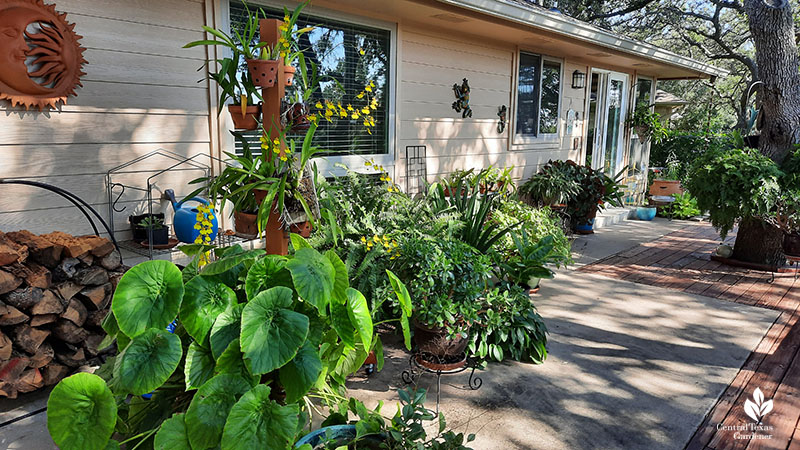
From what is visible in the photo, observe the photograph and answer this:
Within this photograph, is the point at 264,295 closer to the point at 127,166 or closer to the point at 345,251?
the point at 345,251

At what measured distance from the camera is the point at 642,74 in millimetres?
8930

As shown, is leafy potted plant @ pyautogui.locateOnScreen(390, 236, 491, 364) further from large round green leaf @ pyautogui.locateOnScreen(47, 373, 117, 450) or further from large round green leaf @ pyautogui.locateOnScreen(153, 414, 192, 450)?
large round green leaf @ pyautogui.locateOnScreen(47, 373, 117, 450)

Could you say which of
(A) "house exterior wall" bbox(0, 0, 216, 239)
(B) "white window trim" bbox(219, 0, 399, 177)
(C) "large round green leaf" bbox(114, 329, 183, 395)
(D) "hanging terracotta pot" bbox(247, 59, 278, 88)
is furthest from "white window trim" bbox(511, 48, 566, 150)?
(C) "large round green leaf" bbox(114, 329, 183, 395)

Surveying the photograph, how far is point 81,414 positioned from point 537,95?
19.7 feet

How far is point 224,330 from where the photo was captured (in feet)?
5.26

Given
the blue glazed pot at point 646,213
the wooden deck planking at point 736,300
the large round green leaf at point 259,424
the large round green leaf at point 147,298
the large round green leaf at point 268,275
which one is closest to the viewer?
the large round green leaf at point 259,424

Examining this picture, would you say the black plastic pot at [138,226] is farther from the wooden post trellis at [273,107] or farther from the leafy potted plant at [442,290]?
the leafy potted plant at [442,290]

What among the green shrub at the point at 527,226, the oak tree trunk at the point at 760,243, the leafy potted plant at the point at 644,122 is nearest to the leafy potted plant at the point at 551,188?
the green shrub at the point at 527,226

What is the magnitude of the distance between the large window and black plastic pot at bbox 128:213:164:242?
447 centimetres

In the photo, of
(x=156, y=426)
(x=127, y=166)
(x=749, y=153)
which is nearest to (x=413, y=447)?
(x=156, y=426)

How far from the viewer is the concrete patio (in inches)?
92.7

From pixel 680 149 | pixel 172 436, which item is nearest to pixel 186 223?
pixel 172 436

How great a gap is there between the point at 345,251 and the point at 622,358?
72.7 inches

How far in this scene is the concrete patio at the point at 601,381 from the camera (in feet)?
7.72
